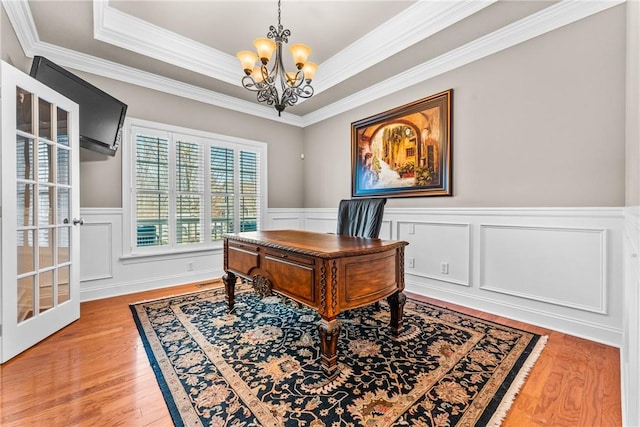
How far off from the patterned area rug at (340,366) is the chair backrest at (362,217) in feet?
2.63

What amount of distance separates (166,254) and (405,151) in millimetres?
3410

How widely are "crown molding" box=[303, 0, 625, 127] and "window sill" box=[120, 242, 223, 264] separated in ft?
10.1

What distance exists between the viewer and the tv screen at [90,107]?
247 centimetres

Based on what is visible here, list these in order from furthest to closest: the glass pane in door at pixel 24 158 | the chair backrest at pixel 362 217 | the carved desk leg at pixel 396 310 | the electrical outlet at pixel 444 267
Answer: the electrical outlet at pixel 444 267 < the chair backrest at pixel 362 217 < the carved desk leg at pixel 396 310 < the glass pane in door at pixel 24 158

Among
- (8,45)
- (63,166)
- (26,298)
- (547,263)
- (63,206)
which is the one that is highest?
(8,45)

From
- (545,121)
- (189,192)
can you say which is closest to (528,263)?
(545,121)

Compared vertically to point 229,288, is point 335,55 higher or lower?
higher

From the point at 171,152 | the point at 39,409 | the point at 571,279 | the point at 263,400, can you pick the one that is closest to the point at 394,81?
the point at 571,279

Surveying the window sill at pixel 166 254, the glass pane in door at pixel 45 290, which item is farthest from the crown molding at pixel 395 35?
the glass pane in door at pixel 45 290

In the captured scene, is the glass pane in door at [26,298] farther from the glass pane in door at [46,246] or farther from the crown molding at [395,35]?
the crown molding at [395,35]

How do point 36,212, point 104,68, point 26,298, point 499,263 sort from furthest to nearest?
point 104,68
point 499,263
point 36,212
point 26,298

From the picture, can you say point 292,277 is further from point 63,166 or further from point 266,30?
point 266,30

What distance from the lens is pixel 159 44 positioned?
3.02 metres

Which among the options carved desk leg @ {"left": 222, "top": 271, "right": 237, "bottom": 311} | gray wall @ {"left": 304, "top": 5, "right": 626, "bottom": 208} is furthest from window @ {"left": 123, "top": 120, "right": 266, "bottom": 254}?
gray wall @ {"left": 304, "top": 5, "right": 626, "bottom": 208}
